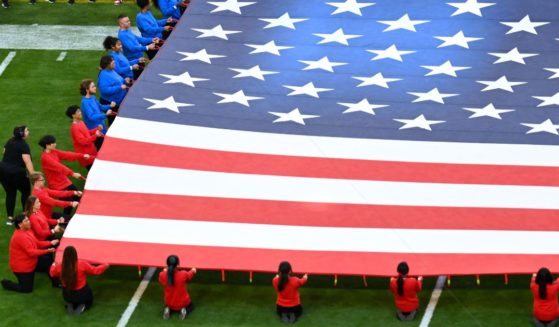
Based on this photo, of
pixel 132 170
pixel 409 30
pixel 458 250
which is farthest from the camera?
pixel 409 30

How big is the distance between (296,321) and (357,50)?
515 cm

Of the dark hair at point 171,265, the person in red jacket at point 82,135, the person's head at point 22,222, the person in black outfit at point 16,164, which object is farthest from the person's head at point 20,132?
the dark hair at point 171,265

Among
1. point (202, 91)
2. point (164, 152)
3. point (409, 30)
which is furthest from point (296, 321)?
point (409, 30)

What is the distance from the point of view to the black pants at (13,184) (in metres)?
15.9

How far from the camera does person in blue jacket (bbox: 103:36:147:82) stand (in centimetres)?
1780

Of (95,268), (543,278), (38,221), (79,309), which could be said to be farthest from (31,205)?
(543,278)

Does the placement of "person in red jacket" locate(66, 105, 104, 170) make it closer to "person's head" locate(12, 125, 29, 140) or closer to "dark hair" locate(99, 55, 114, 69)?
"person's head" locate(12, 125, 29, 140)

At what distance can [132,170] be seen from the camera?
49.9ft

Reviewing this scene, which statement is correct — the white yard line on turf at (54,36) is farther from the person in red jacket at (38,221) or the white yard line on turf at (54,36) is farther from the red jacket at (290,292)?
the red jacket at (290,292)

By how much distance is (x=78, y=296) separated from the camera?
14.0 m

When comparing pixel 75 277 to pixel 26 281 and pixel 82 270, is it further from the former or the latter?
pixel 26 281

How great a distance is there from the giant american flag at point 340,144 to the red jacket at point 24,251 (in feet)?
1.54

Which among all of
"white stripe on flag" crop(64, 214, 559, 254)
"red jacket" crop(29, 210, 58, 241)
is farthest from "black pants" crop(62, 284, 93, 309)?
"red jacket" crop(29, 210, 58, 241)

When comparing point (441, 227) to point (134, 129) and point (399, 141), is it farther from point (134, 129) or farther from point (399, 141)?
point (134, 129)
